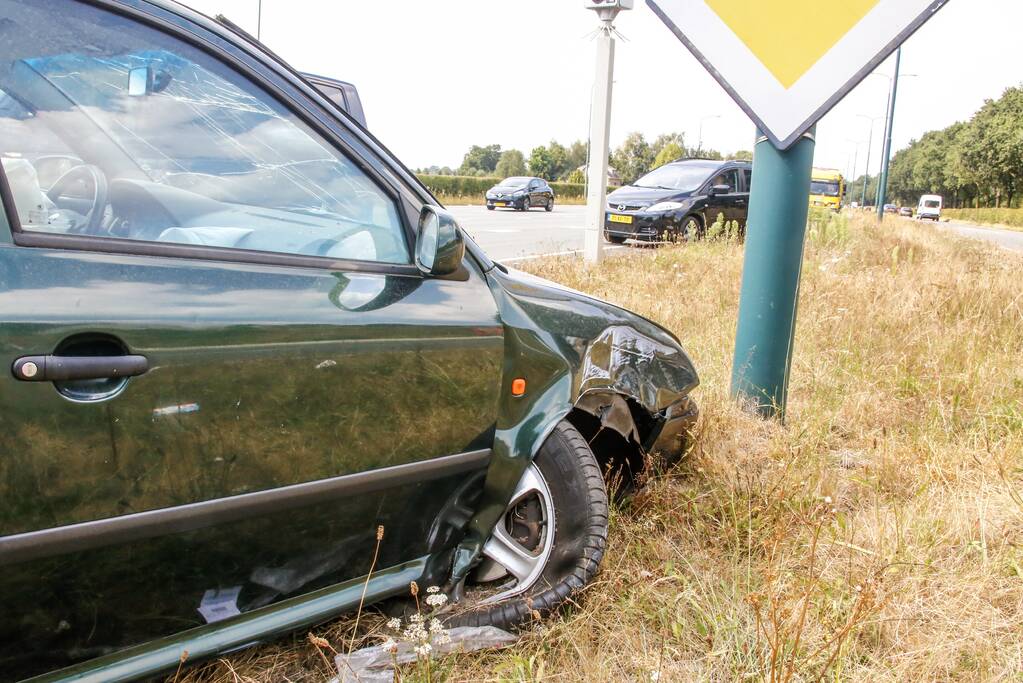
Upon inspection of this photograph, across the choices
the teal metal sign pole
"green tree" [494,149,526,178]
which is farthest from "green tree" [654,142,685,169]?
the teal metal sign pole

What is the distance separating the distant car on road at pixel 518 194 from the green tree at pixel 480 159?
267 ft

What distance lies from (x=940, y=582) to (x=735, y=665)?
85 centimetres

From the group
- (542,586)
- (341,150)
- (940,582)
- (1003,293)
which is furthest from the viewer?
(1003,293)

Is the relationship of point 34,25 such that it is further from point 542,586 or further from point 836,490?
point 836,490

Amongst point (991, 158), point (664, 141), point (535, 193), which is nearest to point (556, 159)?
point (664, 141)

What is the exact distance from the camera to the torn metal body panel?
2092 mm

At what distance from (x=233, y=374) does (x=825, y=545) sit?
2.04 m

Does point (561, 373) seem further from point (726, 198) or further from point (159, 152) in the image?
point (726, 198)

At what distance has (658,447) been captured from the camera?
108 inches

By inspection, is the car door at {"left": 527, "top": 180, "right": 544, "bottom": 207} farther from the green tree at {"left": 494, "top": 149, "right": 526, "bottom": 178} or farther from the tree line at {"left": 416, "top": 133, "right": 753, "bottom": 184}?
the green tree at {"left": 494, "top": 149, "right": 526, "bottom": 178}

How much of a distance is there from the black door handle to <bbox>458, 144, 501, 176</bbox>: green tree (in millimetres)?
111089

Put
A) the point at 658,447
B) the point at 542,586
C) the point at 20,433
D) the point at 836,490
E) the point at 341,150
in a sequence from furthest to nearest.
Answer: the point at 836,490, the point at 658,447, the point at 542,586, the point at 341,150, the point at 20,433

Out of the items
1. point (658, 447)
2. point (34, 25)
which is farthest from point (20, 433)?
point (658, 447)

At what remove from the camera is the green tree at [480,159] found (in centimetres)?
11294
